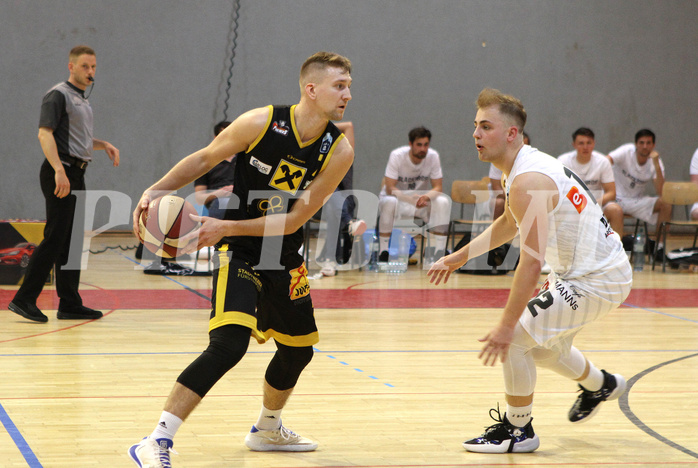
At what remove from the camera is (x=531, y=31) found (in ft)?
44.5

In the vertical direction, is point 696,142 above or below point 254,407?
above

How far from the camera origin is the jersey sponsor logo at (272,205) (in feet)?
11.5

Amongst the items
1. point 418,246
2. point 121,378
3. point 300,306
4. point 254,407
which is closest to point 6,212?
point 418,246

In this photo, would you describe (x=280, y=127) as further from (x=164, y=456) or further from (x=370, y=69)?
(x=370, y=69)

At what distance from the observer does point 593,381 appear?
387 centimetres

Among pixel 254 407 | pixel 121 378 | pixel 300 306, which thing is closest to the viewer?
pixel 300 306

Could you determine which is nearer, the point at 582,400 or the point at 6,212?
the point at 582,400

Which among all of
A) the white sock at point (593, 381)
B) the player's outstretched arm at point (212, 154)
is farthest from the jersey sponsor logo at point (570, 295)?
the player's outstretched arm at point (212, 154)

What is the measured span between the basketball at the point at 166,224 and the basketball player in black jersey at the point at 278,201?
67mm

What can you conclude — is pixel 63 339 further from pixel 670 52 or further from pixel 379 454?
pixel 670 52

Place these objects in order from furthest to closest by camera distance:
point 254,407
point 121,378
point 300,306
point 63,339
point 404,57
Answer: point 404,57
point 63,339
point 121,378
point 254,407
point 300,306

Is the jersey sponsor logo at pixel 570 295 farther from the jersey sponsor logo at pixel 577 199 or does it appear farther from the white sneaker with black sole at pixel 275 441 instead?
the white sneaker with black sole at pixel 275 441

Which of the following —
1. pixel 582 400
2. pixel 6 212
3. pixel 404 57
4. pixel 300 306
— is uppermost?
pixel 404 57

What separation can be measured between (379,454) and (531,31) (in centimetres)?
1128
